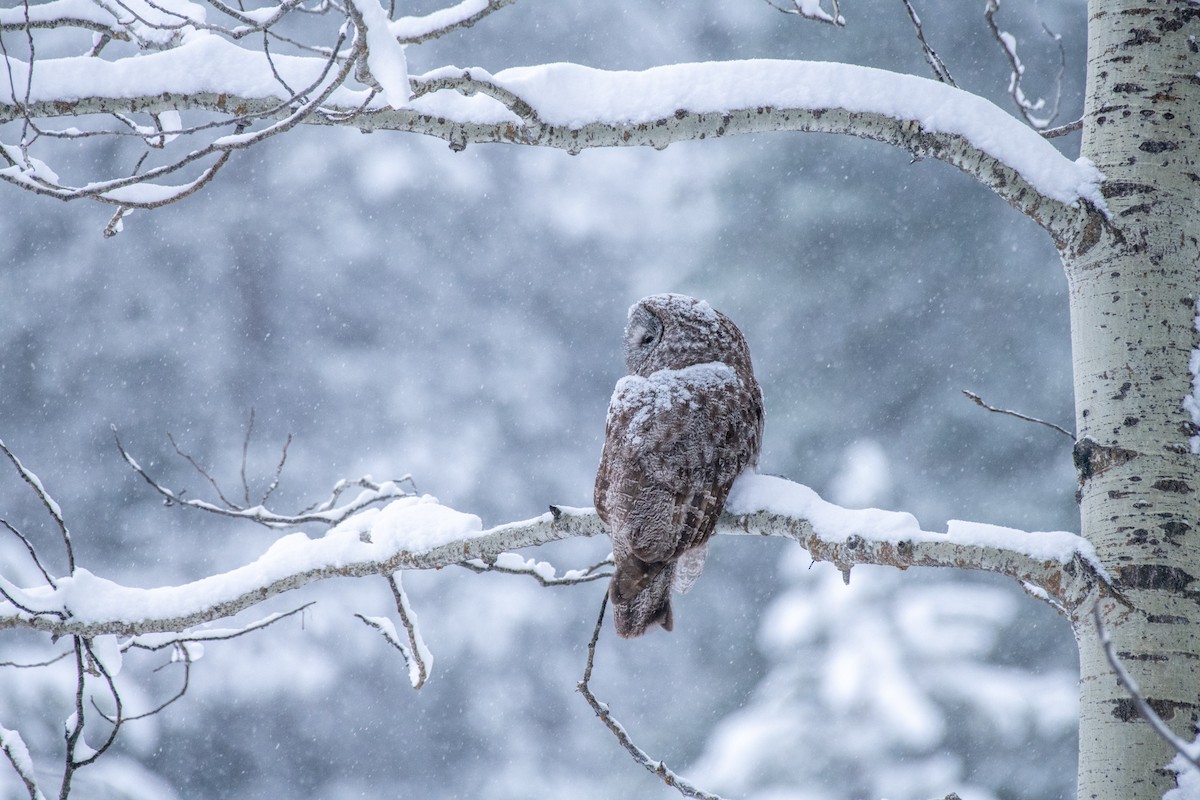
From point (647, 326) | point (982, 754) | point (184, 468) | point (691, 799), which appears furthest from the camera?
point (184, 468)

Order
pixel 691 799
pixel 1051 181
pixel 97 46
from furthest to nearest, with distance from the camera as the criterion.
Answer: pixel 97 46 < pixel 691 799 < pixel 1051 181

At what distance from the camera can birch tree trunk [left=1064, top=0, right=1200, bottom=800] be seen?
136 centimetres

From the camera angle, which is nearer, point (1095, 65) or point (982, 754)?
point (1095, 65)

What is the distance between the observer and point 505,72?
1640mm

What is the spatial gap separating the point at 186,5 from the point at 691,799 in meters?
2.04

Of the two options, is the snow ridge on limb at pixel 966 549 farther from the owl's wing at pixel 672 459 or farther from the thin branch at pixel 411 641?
the thin branch at pixel 411 641

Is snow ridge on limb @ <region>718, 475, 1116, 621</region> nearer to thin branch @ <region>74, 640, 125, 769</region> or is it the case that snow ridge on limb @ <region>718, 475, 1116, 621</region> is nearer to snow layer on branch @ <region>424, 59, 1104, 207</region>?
snow layer on branch @ <region>424, 59, 1104, 207</region>

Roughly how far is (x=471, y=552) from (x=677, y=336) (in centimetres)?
62

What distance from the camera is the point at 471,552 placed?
177 centimetres

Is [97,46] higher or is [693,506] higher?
[97,46]

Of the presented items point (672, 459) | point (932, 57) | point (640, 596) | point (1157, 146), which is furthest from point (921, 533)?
point (932, 57)

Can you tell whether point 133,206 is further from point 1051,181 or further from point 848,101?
point 1051,181

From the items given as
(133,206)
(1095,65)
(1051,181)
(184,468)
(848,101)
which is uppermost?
(184,468)

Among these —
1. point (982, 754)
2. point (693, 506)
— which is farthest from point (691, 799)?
point (982, 754)
